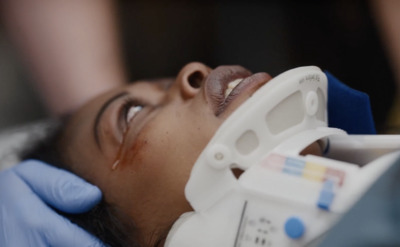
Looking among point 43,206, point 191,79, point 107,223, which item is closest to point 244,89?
point 191,79

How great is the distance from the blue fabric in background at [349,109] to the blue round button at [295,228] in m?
0.43

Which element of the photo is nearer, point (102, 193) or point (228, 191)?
point (228, 191)

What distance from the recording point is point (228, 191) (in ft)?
2.81

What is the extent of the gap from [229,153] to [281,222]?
0.15 metres

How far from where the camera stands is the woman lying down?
100 centimetres

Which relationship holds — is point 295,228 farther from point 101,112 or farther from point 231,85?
point 101,112

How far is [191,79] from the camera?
1.15m

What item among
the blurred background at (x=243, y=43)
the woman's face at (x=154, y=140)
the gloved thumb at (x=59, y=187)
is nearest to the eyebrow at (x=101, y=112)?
the woman's face at (x=154, y=140)

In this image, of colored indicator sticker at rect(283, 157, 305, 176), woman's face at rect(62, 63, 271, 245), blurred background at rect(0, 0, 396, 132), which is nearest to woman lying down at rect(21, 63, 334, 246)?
woman's face at rect(62, 63, 271, 245)

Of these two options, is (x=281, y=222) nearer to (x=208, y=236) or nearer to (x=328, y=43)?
(x=208, y=236)

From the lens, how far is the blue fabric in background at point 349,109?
1089 millimetres

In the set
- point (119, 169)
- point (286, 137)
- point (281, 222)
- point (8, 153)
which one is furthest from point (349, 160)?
point (8, 153)

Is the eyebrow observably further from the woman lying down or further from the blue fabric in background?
the blue fabric in background

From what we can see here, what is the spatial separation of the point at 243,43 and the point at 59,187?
1080 millimetres
